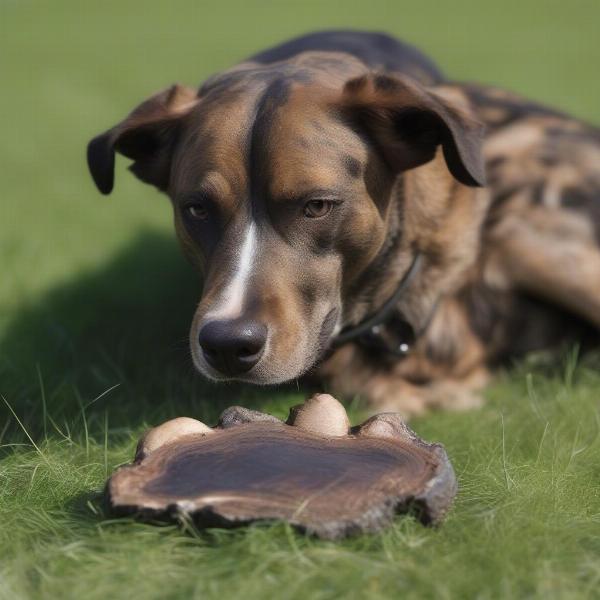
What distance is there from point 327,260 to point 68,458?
1080 millimetres

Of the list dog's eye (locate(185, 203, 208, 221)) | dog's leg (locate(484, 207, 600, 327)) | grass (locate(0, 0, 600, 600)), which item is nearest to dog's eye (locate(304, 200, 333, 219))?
dog's eye (locate(185, 203, 208, 221))

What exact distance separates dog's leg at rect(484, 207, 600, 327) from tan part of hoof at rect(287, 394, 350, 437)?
195cm

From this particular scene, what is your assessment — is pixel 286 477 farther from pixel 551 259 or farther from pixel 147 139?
pixel 551 259

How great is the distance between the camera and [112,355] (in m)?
4.83

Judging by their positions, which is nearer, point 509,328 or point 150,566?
point 150,566

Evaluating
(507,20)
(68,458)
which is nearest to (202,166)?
(68,458)

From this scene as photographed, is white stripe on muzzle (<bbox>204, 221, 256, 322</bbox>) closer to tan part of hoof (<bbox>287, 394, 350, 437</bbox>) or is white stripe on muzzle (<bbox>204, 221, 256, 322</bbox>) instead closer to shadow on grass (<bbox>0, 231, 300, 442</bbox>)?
tan part of hoof (<bbox>287, 394, 350, 437</bbox>)

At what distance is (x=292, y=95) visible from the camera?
12.1ft

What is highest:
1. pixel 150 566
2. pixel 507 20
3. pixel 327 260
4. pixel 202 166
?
pixel 202 166

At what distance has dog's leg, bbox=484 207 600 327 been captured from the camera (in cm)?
479

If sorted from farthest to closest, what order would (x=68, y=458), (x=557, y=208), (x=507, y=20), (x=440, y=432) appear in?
(x=507, y=20) < (x=557, y=208) < (x=440, y=432) < (x=68, y=458)

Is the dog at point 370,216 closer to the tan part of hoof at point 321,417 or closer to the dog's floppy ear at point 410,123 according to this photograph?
the dog's floppy ear at point 410,123

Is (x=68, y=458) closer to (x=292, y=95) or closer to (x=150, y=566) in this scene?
(x=150, y=566)

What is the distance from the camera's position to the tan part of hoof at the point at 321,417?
9.96ft
